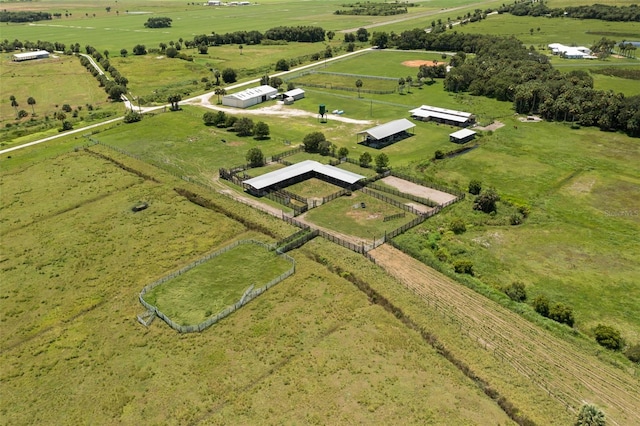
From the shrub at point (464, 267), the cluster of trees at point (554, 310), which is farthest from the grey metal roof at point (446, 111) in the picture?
the cluster of trees at point (554, 310)

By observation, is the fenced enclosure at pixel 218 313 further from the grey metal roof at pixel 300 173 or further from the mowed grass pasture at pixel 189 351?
the grey metal roof at pixel 300 173

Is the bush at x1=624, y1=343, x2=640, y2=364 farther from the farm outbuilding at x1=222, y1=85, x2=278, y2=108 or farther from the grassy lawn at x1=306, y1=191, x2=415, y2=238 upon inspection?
the farm outbuilding at x1=222, y1=85, x2=278, y2=108

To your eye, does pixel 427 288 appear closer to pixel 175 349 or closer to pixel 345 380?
pixel 345 380

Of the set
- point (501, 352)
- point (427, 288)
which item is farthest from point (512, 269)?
point (501, 352)

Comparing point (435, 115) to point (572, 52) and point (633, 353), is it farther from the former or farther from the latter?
point (572, 52)

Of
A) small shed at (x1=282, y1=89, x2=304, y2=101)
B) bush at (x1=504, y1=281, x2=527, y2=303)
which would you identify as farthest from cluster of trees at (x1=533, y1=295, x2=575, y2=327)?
small shed at (x1=282, y1=89, x2=304, y2=101)

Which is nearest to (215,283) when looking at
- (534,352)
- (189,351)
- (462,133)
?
(189,351)
